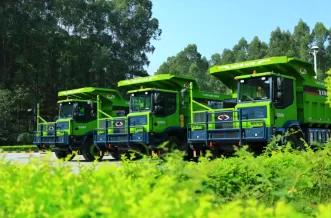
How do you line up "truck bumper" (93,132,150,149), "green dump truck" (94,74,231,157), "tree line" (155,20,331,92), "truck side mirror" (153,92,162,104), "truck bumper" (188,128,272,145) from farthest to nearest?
1. "tree line" (155,20,331,92)
2. "truck side mirror" (153,92,162,104)
3. "green dump truck" (94,74,231,157)
4. "truck bumper" (93,132,150,149)
5. "truck bumper" (188,128,272,145)

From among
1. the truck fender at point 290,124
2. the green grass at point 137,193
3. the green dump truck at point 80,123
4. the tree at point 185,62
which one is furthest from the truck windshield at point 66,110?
the tree at point 185,62

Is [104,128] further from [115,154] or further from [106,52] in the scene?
[106,52]

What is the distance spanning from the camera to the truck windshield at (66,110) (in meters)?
18.2

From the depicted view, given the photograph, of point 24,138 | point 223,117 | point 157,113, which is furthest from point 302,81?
point 24,138

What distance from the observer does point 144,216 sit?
6.66 feet

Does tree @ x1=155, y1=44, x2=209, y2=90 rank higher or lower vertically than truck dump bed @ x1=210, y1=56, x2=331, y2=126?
higher

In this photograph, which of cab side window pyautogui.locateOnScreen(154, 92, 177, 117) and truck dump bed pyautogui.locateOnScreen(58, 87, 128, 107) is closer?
cab side window pyautogui.locateOnScreen(154, 92, 177, 117)

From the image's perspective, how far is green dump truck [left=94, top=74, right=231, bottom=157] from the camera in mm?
14562

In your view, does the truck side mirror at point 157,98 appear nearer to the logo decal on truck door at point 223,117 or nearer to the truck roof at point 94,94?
the logo decal on truck door at point 223,117

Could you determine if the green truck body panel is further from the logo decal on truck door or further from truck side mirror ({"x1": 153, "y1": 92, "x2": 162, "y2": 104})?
the logo decal on truck door

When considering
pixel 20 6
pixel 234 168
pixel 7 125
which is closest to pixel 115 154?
pixel 234 168

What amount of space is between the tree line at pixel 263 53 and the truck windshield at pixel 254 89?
45.2 meters

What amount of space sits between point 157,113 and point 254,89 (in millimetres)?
4039

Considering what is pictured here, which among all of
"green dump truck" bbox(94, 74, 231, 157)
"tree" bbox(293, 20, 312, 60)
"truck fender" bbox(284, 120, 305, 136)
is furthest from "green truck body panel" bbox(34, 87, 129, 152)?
"tree" bbox(293, 20, 312, 60)
